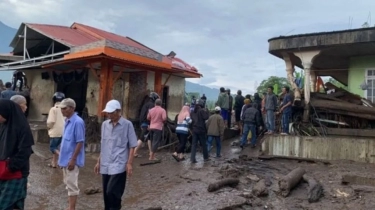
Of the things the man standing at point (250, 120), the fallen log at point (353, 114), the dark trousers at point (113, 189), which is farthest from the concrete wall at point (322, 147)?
the dark trousers at point (113, 189)

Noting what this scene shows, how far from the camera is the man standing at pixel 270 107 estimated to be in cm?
1246

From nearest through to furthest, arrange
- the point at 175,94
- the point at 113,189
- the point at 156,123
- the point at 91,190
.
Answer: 1. the point at 113,189
2. the point at 91,190
3. the point at 156,123
4. the point at 175,94

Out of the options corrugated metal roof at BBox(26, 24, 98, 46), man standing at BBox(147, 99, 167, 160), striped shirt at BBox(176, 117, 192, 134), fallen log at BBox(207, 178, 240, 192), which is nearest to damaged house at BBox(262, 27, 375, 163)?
striped shirt at BBox(176, 117, 192, 134)

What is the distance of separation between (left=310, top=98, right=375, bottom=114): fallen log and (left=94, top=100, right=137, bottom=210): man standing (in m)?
8.62

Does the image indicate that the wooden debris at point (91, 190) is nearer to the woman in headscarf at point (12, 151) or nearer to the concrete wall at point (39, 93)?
the woman in headscarf at point (12, 151)

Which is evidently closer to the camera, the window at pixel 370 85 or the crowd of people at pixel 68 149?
the crowd of people at pixel 68 149

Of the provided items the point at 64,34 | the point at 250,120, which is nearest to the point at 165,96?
the point at 64,34

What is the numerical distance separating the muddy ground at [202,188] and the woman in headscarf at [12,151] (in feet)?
7.53

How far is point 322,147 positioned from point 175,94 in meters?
9.15

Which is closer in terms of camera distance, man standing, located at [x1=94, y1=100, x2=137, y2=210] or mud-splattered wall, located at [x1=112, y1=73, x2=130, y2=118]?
man standing, located at [x1=94, y1=100, x2=137, y2=210]

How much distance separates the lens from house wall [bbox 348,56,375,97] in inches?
534

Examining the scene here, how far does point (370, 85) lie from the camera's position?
13305 mm

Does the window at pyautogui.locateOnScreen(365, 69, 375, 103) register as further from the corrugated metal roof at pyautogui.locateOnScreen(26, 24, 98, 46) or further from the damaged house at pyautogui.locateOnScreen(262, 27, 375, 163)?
the corrugated metal roof at pyautogui.locateOnScreen(26, 24, 98, 46)

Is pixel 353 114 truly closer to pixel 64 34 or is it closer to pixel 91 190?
pixel 91 190
